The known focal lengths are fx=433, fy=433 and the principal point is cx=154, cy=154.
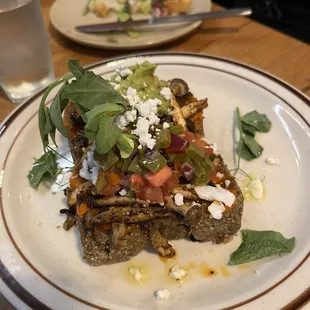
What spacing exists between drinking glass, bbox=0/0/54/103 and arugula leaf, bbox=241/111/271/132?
115 cm

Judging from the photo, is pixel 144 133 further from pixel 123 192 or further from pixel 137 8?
pixel 137 8

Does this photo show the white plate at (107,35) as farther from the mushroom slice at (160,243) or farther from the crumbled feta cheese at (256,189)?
the mushroom slice at (160,243)

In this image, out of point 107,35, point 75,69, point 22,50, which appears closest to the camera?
point 75,69

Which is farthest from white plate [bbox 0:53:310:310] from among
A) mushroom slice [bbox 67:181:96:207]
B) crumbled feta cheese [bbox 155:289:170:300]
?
Result: mushroom slice [bbox 67:181:96:207]

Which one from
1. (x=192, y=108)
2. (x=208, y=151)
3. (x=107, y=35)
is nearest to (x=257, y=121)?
(x=192, y=108)

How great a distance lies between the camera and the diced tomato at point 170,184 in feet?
5.13

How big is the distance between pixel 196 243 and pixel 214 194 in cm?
22

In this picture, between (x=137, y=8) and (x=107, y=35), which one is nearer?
(x=107, y=35)

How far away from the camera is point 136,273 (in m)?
1.57

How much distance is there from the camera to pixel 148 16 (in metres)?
2.88

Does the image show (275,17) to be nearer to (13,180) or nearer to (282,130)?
(282,130)

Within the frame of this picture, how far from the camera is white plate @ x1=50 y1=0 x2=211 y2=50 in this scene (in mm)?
2601

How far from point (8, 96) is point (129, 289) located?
1.42 meters

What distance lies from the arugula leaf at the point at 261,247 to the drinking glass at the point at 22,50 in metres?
1.48
